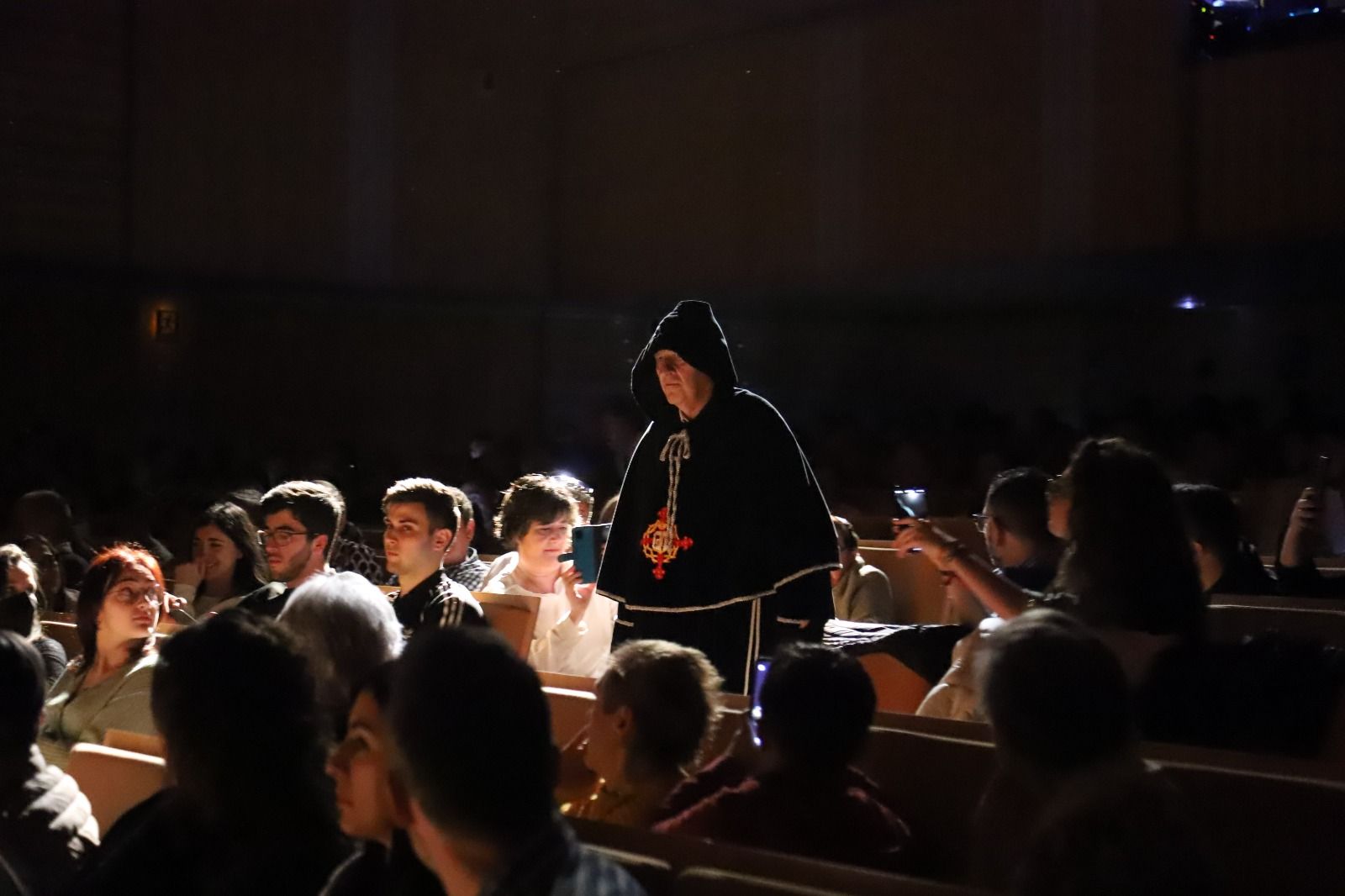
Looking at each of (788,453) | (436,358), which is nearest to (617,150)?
(436,358)

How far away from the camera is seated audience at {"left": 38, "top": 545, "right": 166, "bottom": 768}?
3621mm

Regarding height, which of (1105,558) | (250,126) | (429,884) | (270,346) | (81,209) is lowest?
(429,884)

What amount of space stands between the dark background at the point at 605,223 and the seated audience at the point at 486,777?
253 inches

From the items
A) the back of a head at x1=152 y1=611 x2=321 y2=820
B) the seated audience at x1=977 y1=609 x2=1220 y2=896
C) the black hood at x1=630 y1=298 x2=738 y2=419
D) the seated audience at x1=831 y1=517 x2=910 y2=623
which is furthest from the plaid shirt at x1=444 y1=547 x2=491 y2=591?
the seated audience at x1=977 y1=609 x2=1220 y2=896

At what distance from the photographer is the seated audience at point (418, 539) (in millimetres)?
3957

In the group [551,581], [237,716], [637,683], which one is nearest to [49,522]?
[551,581]

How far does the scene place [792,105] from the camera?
964 centimetres

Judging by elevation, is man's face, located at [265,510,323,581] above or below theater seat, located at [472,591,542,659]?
above

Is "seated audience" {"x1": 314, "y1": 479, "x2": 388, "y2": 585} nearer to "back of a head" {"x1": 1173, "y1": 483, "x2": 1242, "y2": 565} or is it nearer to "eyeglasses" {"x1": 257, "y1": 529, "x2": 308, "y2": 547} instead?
"eyeglasses" {"x1": 257, "y1": 529, "x2": 308, "y2": 547}

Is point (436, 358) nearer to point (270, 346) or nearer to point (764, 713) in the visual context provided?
point (270, 346)

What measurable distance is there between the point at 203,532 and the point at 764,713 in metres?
2.86

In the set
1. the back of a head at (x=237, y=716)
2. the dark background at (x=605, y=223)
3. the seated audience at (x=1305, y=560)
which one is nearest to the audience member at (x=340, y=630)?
the back of a head at (x=237, y=716)

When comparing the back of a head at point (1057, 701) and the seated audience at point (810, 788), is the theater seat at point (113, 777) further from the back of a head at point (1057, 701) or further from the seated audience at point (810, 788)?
the back of a head at point (1057, 701)

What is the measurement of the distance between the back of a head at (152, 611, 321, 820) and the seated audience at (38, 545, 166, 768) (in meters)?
1.52
